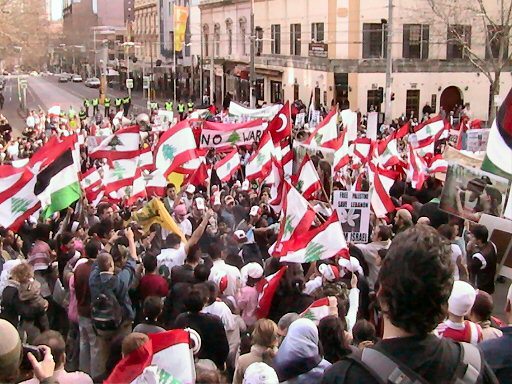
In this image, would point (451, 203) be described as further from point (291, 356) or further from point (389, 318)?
point (389, 318)

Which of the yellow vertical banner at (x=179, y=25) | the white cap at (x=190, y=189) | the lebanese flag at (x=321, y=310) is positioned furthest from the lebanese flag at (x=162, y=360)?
the yellow vertical banner at (x=179, y=25)

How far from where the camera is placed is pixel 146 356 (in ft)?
15.2

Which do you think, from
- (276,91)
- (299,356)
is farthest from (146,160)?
(276,91)

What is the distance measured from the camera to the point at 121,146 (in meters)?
12.8

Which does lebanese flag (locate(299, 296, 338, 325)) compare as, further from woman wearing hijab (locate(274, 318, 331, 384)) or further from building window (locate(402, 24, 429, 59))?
building window (locate(402, 24, 429, 59))

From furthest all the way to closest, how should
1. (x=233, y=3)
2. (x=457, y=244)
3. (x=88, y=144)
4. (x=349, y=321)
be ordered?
(x=233, y=3) → (x=88, y=144) → (x=457, y=244) → (x=349, y=321)

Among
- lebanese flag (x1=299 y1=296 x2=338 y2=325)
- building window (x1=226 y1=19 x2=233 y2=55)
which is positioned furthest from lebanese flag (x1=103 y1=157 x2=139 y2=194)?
building window (x1=226 y1=19 x2=233 y2=55)

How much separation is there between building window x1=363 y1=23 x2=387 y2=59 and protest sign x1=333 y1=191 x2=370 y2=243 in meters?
31.8

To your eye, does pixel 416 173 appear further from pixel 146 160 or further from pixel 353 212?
pixel 146 160

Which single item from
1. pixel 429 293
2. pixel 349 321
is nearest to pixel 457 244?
pixel 349 321

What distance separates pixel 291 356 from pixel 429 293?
241 centimetres

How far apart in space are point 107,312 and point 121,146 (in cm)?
634

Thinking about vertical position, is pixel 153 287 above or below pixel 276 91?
above

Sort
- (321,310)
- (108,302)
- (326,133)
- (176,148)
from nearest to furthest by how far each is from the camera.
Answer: (321,310) → (108,302) → (176,148) → (326,133)
